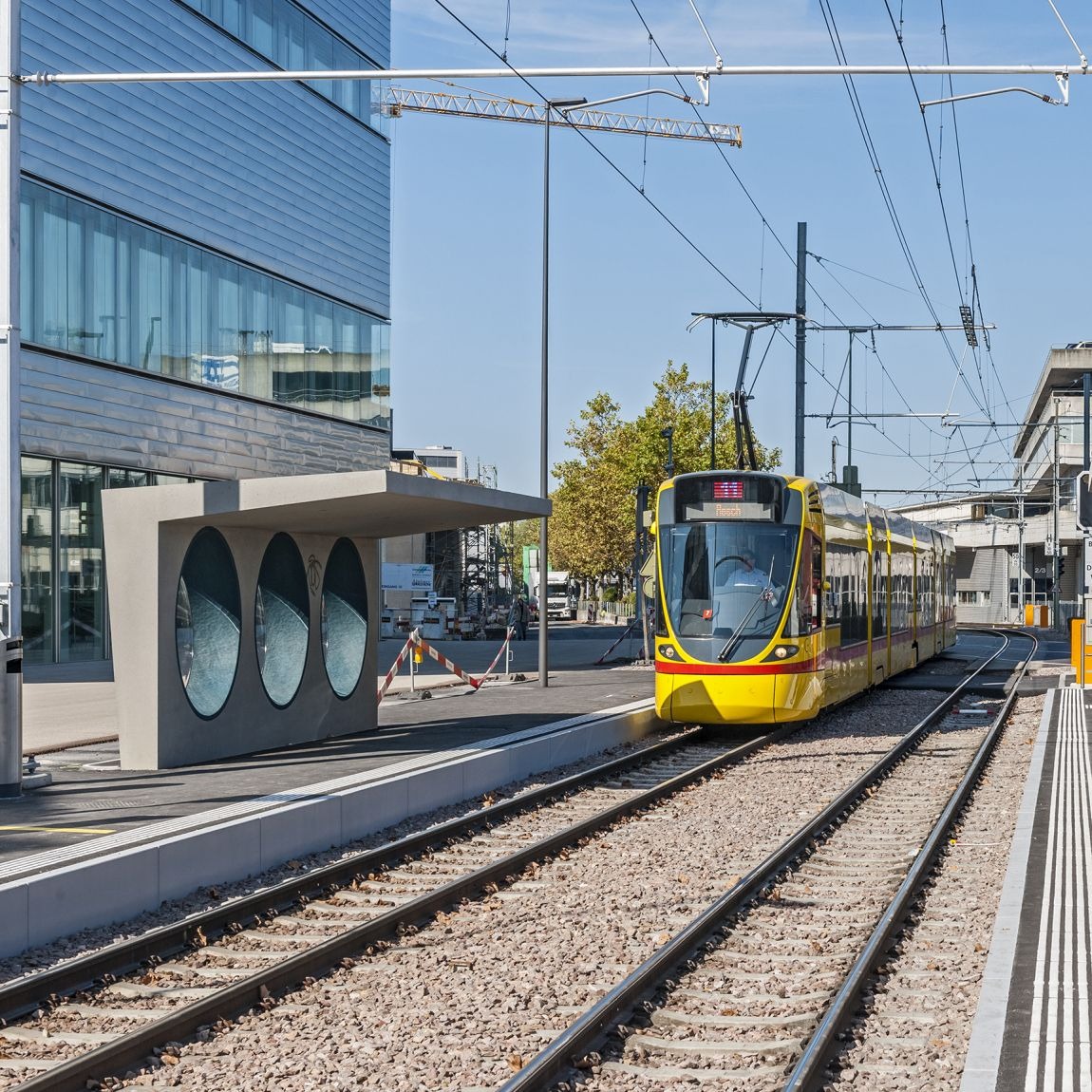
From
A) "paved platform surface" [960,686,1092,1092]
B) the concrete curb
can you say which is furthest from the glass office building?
"paved platform surface" [960,686,1092,1092]

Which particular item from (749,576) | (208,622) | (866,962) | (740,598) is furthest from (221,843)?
(749,576)

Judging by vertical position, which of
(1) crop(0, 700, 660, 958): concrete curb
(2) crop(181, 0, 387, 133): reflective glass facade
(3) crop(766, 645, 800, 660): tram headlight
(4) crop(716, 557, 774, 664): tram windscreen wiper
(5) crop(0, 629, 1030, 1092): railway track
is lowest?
(5) crop(0, 629, 1030, 1092): railway track

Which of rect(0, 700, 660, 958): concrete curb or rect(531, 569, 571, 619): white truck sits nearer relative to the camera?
rect(0, 700, 660, 958): concrete curb

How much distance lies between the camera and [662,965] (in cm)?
752

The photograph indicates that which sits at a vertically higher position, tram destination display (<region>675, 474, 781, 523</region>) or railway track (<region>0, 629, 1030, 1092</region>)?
tram destination display (<region>675, 474, 781, 523</region>)

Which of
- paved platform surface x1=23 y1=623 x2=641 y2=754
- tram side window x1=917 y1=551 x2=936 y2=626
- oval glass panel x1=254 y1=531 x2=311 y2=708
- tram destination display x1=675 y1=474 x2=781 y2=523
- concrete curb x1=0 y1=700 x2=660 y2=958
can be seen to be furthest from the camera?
tram side window x1=917 y1=551 x2=936 y2=626

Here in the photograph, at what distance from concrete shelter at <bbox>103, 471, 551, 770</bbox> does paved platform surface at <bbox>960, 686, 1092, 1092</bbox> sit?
5966mm

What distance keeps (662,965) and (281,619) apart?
29.1 feet

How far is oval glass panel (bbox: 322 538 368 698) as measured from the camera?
16.8 m

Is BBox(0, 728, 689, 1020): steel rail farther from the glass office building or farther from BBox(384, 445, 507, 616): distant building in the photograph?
BBox(384, 445, 507, 616): distant building

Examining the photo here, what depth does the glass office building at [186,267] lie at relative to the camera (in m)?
29.0

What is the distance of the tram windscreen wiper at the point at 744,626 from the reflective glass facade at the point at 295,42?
64.3ft

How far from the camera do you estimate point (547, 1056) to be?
232 inches

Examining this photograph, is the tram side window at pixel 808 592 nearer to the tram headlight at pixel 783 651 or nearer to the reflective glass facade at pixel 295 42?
the tram headlight at pixel 783 651
